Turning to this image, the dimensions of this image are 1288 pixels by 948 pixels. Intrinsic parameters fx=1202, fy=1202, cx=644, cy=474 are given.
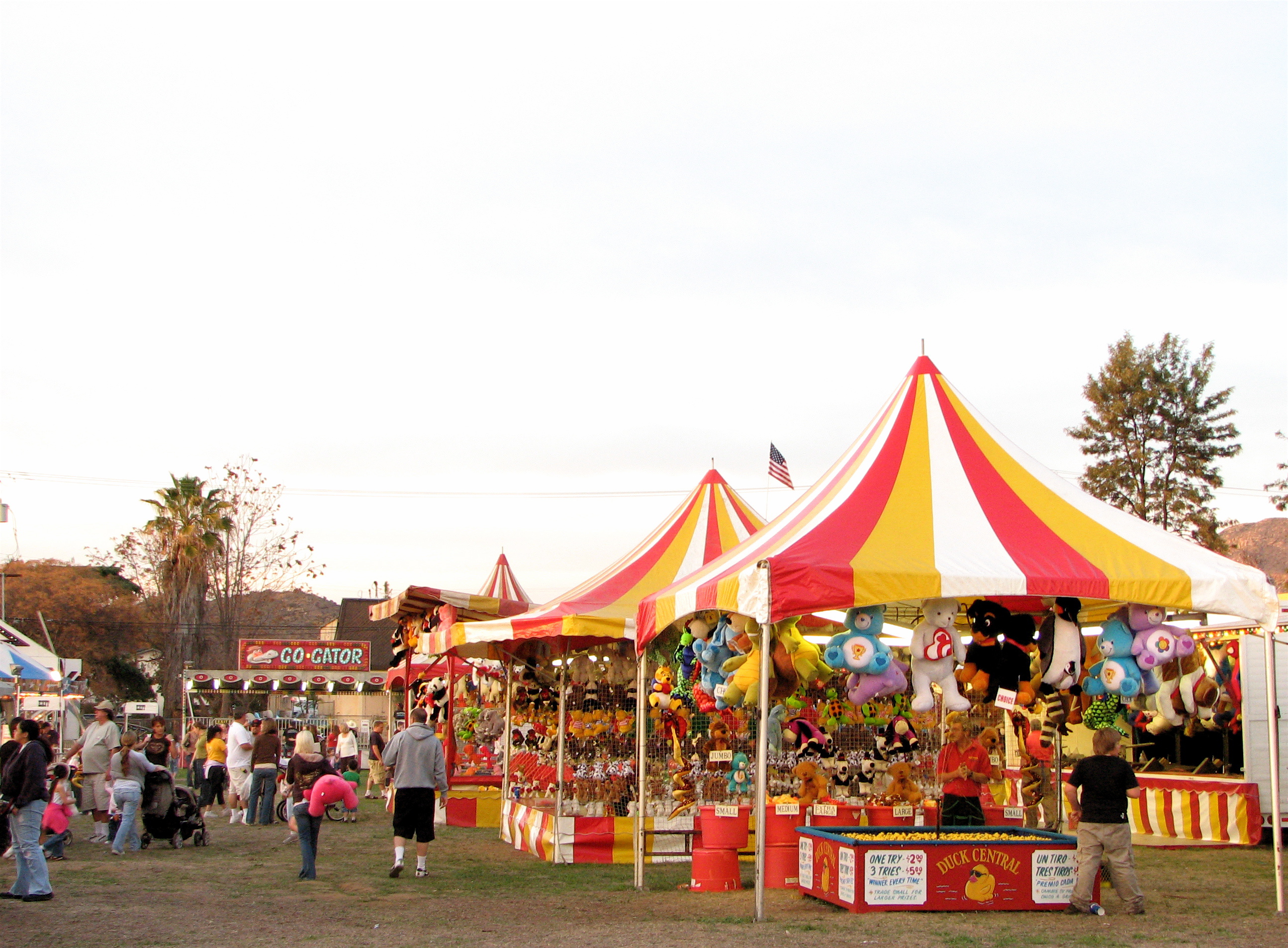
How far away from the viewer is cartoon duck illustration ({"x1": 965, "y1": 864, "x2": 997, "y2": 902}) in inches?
321

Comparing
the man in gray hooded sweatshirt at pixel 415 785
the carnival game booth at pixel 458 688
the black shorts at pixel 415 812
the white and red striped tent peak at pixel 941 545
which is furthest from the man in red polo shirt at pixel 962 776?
the carnival game booth at pixel 458 688

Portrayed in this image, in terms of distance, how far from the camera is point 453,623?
15.5 metres

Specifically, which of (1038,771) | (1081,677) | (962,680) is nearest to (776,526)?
(962,680)

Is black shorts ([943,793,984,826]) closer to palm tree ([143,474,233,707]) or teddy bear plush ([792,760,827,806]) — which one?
teddy bear plush ([792,760,827,806])

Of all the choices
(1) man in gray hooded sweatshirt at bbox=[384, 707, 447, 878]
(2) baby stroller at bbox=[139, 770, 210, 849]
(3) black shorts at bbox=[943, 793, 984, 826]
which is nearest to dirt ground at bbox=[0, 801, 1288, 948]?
(1) man in gray hooded sweatshirt at bbox=[384, 707, 447, 878]

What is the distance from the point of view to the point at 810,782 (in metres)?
10.8

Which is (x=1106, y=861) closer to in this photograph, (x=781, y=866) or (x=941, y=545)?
(x=941, y=545)

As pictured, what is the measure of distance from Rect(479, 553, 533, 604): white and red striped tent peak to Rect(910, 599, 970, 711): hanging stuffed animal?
1788cm

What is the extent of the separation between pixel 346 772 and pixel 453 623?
30.1 ft

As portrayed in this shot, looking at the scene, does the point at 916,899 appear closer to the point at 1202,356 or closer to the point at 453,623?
the point at 453,623

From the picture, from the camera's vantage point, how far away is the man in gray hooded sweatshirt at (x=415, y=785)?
10.5 meters

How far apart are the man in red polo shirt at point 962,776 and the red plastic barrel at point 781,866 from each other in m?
1.28

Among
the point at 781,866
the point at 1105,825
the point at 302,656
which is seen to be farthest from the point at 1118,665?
the point at 302,656

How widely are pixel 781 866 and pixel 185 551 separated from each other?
33660 mm
